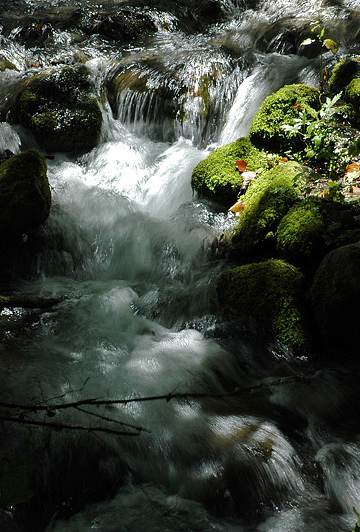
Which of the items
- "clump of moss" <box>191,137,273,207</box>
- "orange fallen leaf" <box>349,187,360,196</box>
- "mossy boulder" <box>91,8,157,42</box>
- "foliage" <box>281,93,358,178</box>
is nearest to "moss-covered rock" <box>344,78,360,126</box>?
"foliage" <box>281,93,358,178</box>

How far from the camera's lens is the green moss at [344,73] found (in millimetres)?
5566

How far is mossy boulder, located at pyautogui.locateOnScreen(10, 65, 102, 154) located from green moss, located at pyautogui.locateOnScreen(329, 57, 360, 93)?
400cm

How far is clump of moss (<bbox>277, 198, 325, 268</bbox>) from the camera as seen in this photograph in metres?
3.54

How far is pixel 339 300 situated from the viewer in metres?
2.99

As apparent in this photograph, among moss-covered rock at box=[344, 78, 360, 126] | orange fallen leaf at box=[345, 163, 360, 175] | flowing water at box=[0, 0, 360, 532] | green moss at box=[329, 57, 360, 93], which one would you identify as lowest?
flowing water at box=[0, 0, 360, 532]

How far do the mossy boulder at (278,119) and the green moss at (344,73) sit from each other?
90 centimetres

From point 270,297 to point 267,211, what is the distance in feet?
3.45

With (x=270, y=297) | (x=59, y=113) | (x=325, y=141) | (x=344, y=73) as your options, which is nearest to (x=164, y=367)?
(x=270, y=297)

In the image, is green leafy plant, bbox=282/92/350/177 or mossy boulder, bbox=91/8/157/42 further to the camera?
mossy boulder, bbox=91/8/157/42

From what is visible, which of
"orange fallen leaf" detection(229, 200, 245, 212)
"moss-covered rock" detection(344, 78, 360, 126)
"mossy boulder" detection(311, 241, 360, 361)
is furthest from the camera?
"moss-covered rock" detection(344, 78, 360, 126)

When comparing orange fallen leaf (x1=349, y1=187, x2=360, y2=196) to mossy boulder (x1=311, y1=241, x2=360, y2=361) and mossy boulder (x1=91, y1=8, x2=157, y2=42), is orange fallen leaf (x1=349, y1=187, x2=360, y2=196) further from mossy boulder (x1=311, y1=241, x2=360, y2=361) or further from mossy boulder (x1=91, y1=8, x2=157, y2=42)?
mossy boulder (x1=91, y1=8, x2=157, y2=42)

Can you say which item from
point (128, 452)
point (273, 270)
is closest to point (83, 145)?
point (273, 270)

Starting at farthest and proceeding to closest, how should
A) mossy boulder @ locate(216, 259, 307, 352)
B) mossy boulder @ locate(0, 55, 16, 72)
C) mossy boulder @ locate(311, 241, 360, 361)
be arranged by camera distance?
mossy boulder @ locate(0, 55, 16, 72) → mossy boulder @ locate(216, 259, 307, 352) → mossy boulder @ locate(311, 241, 360, 361)

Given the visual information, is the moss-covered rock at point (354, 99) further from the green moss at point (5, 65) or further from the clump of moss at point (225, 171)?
the green moss at point (5, 65)
